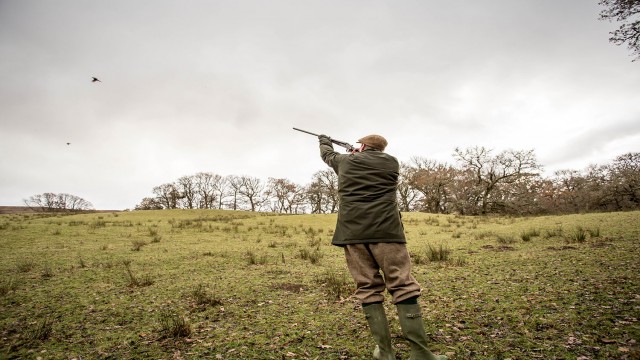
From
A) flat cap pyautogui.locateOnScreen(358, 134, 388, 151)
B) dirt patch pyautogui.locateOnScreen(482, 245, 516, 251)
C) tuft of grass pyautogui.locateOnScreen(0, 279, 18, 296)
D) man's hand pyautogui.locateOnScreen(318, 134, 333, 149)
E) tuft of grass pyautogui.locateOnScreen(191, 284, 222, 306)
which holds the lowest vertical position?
dirt patch pyautogui.locateOnScreen(482, 245, 516, 251)

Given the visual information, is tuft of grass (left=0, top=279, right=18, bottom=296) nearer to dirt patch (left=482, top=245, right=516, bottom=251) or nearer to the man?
the man

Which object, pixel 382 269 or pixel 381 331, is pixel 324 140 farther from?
pixel 381 331

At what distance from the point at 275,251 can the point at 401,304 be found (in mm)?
8273

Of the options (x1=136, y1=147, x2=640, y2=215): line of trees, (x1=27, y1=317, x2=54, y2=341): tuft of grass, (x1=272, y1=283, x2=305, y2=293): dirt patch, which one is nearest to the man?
(x1=272, y1=283, x2=305, y2=293): dirt patch

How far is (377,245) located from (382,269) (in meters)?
0.25

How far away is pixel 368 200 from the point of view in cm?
329

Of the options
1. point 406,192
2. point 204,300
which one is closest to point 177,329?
point 204,300

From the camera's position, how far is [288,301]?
206 inches

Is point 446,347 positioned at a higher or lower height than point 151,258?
lower

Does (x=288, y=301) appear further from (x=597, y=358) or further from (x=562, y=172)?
(x=562, y=172)

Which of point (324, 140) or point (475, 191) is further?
point (475, 191)

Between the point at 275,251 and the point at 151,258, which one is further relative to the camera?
the point at 275,251

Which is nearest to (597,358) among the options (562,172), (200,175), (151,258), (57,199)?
(151,258)

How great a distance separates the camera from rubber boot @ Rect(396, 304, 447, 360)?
113 inches
